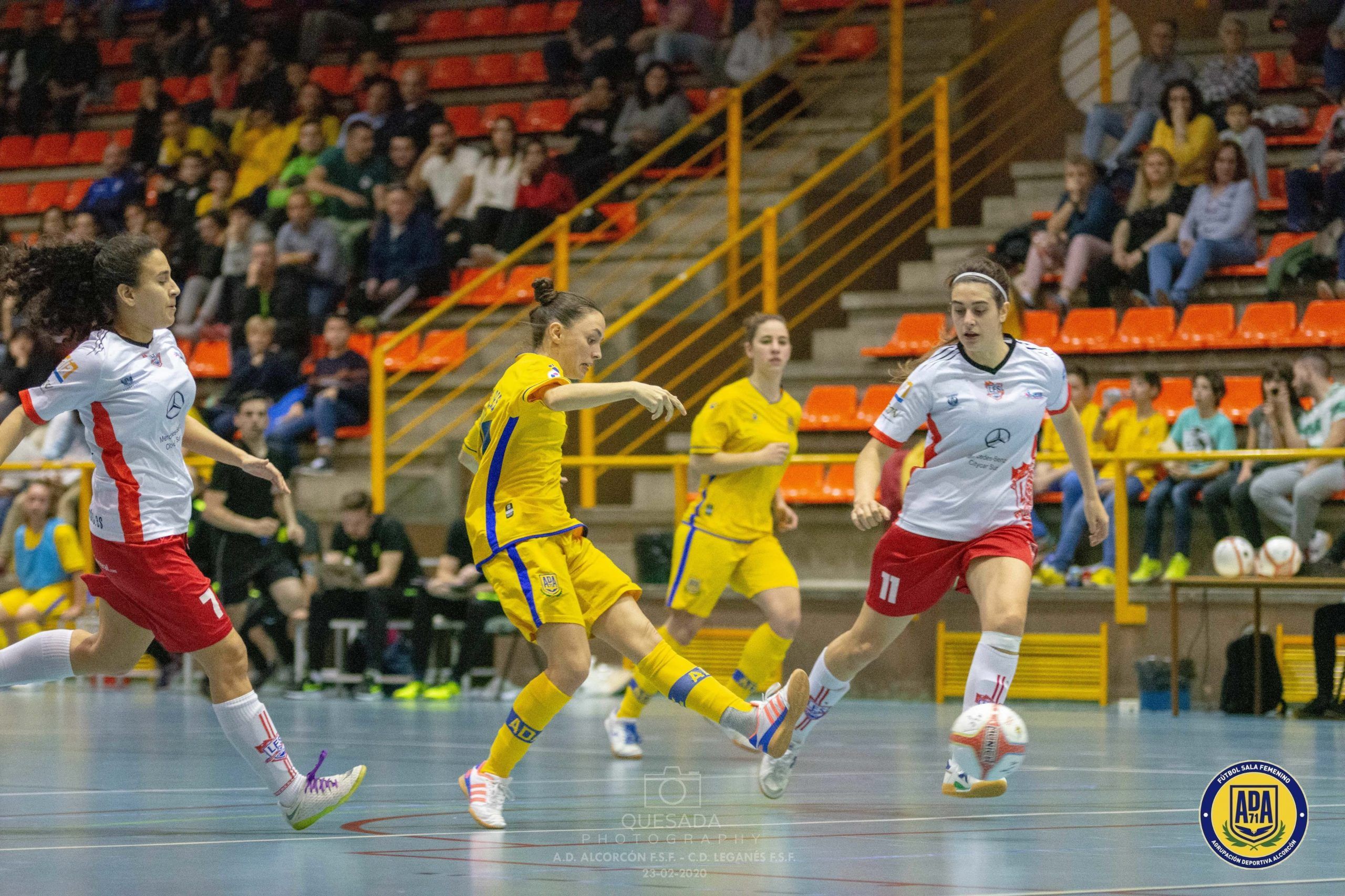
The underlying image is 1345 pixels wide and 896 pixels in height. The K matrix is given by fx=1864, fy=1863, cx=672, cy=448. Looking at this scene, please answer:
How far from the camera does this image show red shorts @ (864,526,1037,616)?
21.8ft

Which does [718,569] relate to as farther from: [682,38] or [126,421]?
[682,38]

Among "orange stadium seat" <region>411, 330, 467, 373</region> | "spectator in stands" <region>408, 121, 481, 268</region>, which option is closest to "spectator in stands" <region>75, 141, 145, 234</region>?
"spectator in stands" <region>408, 121, 481, 268</region>

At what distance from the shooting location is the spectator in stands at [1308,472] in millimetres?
11984

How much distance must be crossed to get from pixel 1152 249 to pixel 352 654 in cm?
702

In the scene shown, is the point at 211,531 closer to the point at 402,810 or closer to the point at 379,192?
the point at 379,192

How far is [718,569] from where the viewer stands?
9.59 meters

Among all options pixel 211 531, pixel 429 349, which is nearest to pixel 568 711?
pixel 211 531

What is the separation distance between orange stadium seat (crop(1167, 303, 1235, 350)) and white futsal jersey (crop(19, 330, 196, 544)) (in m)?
9.83

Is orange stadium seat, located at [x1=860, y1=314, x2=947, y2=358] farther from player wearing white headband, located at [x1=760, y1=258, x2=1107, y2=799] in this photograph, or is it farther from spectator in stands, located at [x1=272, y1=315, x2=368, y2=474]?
player wearing white headband, located at [x1=760, y1=258, x2=1107, y2=799]

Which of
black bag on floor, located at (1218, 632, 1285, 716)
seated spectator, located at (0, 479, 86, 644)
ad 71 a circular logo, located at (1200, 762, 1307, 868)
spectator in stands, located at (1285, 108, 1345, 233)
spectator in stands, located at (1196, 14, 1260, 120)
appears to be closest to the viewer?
ad 71 a circular logo, located at (1200, 762, 1307, 868)

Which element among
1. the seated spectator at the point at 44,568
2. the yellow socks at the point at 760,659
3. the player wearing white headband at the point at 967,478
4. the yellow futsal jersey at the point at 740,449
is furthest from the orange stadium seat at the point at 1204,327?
the seated spectator at the point at 44,568

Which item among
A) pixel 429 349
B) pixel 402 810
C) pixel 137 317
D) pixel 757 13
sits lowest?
pixel 402 810

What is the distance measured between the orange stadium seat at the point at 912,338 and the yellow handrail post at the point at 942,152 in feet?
5.29

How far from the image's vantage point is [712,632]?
13.8 meters
